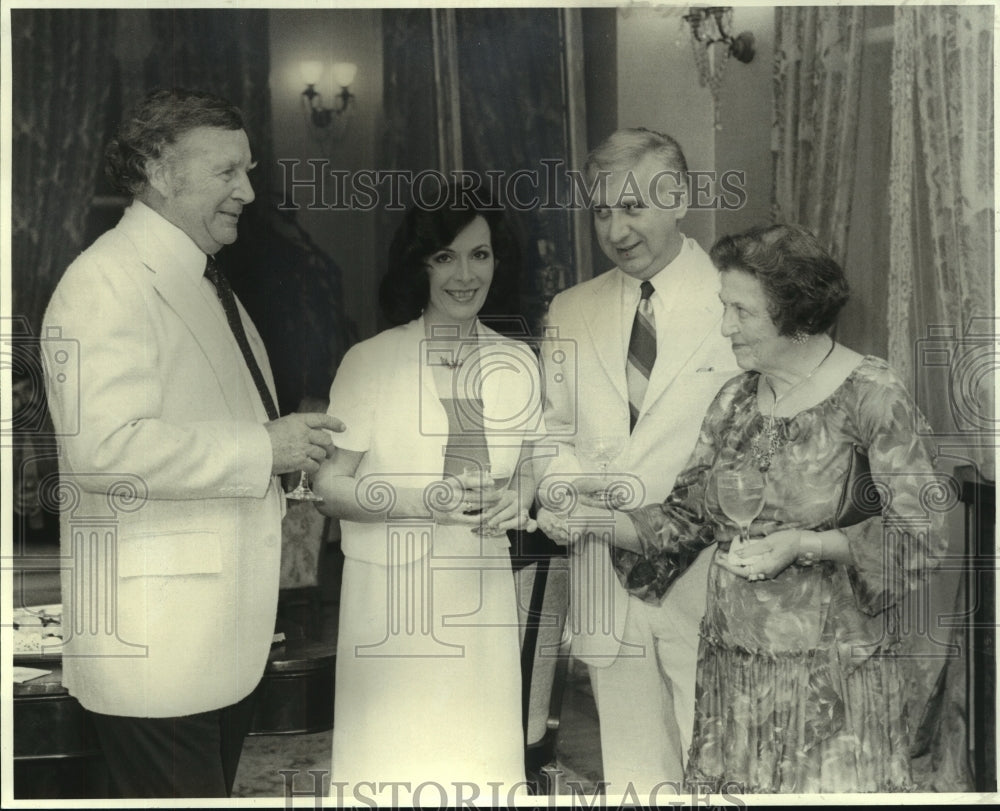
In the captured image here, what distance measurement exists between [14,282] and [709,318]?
91.3 inches

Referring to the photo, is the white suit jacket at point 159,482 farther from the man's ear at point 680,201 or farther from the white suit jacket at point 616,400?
the man's ear at point 680,201

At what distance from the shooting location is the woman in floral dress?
14.5 ft

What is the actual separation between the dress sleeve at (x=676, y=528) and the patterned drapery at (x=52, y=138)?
2089 mm

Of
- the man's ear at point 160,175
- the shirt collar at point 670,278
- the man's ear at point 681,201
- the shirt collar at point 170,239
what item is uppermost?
the man's ear at point 160,175

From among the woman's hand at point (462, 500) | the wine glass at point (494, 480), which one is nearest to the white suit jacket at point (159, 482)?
the woman's hand at point (462, 500)

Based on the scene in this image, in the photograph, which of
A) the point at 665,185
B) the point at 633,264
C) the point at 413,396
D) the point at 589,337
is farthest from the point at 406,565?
the point at 665,185

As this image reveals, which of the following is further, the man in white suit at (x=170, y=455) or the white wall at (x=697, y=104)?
the white wall at (x=697, y=104)

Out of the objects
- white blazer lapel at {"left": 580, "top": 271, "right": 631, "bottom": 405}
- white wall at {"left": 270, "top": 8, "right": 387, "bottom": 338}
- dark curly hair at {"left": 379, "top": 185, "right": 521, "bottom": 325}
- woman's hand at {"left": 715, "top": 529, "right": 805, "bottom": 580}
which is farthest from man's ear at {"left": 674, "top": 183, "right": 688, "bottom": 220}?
woman's hand at {"left": 715, "top": 529, "right": 805, "bottom": 580}

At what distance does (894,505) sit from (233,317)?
2.26 m

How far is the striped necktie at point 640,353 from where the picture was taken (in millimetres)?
4520

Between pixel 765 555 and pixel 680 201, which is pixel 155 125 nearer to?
pixel 680 201

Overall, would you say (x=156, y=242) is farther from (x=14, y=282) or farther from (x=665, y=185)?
(x=665, y=185)

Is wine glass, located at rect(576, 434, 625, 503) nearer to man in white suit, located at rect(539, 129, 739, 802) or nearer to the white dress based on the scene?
man in white suit, located at rect(539, 129, 739, 802)

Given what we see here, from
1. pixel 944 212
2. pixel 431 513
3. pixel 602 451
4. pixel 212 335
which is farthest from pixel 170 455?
pixel 944 212
